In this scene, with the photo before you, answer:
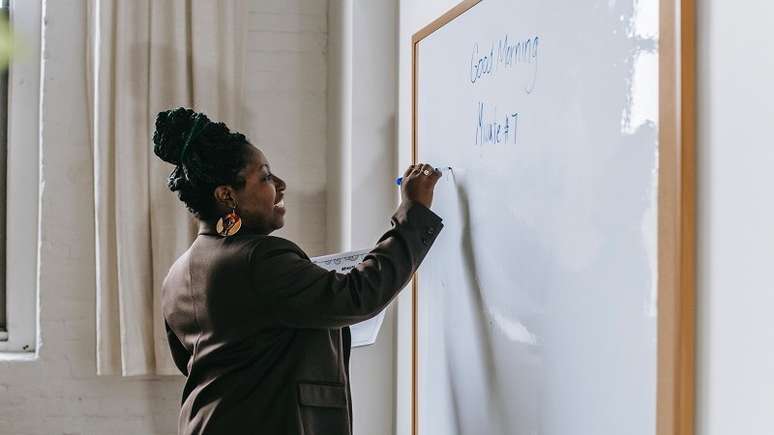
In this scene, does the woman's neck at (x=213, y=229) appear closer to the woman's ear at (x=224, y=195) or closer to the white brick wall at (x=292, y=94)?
the woman's ear at (x=224, y=195)

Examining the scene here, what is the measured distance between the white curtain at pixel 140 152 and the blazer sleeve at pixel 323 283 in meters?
0.97

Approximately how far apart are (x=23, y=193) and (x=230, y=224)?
1.25 metres

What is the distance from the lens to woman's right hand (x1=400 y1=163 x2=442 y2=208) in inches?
55.4

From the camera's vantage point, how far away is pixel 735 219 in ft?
2.52

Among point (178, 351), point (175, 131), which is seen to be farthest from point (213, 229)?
point (178, 351)

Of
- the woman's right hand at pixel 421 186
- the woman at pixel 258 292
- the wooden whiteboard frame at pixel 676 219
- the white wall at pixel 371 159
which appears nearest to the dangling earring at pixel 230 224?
the woman at pixel 258 292

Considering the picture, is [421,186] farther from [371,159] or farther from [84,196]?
[84,196]

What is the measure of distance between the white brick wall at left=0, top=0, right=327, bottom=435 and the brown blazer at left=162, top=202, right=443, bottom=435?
3.03 ft

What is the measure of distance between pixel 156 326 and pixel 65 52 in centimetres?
77

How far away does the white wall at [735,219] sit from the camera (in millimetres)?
728

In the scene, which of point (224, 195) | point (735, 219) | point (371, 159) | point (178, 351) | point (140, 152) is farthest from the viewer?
point (140, 152)

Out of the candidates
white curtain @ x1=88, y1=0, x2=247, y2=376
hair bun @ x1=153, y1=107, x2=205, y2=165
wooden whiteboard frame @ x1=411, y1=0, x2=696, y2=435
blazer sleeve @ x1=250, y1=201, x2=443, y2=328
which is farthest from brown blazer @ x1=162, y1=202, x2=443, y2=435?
white curtain @ x1=88, y1=0, x2=247, y2=376

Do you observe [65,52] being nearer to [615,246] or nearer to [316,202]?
[316,202]

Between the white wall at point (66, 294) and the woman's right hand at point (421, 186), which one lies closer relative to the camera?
the woman's right hand at point (421, 186)
